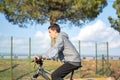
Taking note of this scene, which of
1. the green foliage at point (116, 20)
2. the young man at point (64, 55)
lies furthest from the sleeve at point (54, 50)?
the green foliage at point (116, 20)

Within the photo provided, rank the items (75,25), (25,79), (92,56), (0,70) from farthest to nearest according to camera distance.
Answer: (75,25), (92,56), (0,70), (25,79)

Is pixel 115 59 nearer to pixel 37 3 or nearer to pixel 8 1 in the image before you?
pixel 37 3

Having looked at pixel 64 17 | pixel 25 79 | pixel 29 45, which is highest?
pixel 64 17

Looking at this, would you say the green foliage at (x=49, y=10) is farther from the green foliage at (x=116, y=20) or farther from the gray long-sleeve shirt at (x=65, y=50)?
the gray long-sleeve shirt at (x=65, y=50)

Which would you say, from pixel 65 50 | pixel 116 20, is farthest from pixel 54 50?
pixel 116 20

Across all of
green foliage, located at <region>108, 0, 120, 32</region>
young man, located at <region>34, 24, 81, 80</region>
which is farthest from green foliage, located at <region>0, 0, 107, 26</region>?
young man, located at <region>34, 24, 81, 80</region>

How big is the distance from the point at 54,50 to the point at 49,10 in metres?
29.8

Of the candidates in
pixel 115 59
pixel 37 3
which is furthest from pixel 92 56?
pixel 37 3

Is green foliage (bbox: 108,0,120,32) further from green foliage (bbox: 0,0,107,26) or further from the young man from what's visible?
the young man

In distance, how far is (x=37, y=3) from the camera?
3697 cm

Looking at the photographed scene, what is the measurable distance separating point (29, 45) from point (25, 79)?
1.99 m

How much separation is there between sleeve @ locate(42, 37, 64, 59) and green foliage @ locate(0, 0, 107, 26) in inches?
1100

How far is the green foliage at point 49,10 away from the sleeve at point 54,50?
91.7ft

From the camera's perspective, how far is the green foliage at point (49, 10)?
37.0 meters
